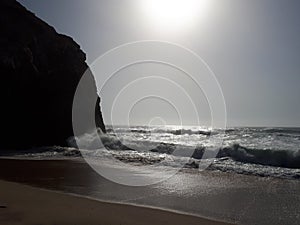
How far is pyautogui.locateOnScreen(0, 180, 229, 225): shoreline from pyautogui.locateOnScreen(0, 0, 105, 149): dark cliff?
52.3ft

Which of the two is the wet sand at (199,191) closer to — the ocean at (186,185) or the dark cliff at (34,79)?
the ocean at (186,185)

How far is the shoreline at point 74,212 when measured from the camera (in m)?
5.86

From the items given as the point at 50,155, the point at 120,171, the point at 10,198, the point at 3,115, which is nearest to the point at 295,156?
the point at 120,171

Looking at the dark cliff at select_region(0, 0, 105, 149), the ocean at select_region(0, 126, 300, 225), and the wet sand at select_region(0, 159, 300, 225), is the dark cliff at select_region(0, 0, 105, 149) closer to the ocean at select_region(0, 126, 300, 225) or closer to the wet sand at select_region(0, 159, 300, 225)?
the ocean at select_region(0, 126, 300, 225)

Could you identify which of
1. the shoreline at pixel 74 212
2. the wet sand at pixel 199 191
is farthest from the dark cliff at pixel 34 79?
the shoreline at pixel 74 212

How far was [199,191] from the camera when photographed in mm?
9336

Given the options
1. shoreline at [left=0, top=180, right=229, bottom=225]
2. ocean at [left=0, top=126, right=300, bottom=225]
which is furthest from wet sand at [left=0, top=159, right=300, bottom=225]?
shoreline at [left=0, top=180, right=229, bottom=225]

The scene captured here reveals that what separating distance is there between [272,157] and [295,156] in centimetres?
116

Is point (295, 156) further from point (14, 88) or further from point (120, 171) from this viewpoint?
point (14, 88)

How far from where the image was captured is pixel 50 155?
59.8 ft

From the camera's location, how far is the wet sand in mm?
7246

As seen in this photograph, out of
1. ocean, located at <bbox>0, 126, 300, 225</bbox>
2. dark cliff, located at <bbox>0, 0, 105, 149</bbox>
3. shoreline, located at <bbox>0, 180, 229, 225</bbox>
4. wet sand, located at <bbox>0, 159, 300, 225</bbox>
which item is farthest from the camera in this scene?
dark cliff, located at <bbox>0, 0, 105, 149</bbox>

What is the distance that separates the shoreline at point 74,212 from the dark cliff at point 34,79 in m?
15.9

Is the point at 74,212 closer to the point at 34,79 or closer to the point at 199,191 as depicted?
the point at 199,191
